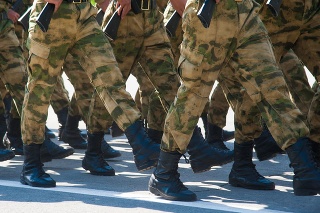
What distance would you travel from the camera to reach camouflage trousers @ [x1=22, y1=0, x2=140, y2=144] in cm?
561

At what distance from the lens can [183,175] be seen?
20.6 feet

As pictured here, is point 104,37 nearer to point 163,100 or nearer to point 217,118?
point 163,100

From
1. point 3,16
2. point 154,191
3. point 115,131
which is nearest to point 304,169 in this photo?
point 154,191

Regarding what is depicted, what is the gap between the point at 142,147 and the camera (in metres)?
5.62

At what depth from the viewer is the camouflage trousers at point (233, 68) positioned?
16.3ft

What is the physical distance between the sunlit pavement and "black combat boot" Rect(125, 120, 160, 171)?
0.19m

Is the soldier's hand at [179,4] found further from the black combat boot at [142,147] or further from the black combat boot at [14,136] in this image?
the black combat boot at [14,136]

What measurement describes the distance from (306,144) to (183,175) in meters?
1.51

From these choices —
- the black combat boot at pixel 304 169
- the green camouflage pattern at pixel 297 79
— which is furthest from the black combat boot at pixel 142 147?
the green camouflage pattern at pixel 297 79

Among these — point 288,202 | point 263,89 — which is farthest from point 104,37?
point 288,202

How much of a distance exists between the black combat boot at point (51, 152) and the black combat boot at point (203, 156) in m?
1.34

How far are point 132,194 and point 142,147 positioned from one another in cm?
31

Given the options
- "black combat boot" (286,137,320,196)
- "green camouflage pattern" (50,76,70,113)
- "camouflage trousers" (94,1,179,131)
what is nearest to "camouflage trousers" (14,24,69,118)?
"green camouflage pattern" (50,76,70,113)

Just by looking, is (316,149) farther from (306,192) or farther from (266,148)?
(306,192)
